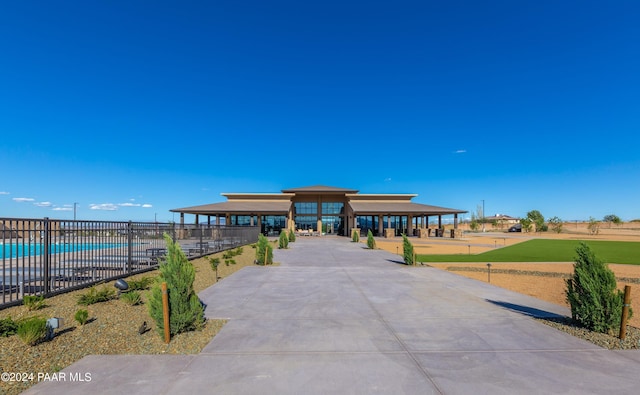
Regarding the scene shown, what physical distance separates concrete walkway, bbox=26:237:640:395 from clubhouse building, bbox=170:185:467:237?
33.4m

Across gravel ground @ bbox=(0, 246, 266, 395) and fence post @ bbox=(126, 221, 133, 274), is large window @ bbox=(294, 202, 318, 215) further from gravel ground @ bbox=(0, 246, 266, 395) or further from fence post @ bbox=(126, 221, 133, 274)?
gravel ground @ bbox=(0, 246, 266, 395)

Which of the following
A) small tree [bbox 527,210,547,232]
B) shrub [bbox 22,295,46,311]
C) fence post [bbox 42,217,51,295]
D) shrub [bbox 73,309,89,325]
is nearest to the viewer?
shrub [bbox 73,309,89,325]

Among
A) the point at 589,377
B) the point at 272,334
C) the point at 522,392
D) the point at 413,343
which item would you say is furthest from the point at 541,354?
the point at 272,334

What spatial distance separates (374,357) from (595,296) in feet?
14.9

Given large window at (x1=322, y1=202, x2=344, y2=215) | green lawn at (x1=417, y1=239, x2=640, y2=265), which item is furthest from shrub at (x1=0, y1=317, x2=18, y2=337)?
large window at (x1=322, y1=202, x2=344, y2=215)

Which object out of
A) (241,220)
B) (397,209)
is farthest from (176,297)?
(241,220)

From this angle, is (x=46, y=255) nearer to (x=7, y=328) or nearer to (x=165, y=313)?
(x=7, y=328)

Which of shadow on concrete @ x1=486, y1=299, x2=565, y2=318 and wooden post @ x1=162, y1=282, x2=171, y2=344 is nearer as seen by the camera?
wooden post @ x1=162, y1=282, x2=171, y2=344

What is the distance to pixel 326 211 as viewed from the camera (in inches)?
1941

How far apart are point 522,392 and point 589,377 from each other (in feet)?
3.95

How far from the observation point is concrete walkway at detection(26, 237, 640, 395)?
3725 millimetres

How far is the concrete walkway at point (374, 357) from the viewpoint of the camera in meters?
3.72

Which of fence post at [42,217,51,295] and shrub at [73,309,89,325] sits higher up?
fence post at [42,217,51,295]

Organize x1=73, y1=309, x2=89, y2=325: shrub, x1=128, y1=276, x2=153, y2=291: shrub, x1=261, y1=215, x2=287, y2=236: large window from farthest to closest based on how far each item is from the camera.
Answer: x1=261, y1=215, x2=287, y2=236: large window < x1=128, y1=276, x2=153, y2=291: shrub < x1=73, y1=309, x2=89, y2=325: shrub
